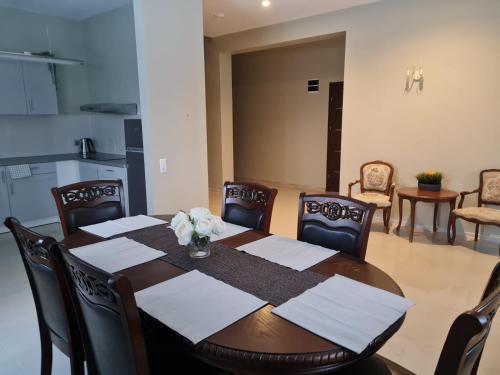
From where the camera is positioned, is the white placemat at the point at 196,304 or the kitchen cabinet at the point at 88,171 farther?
the kitchen cabinet at the point at 88,171

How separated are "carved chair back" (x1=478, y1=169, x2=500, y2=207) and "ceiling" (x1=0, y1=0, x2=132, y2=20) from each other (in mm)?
4522

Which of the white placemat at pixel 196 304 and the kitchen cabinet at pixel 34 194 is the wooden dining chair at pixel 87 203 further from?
the kitchen cabinet at pixel 34 194

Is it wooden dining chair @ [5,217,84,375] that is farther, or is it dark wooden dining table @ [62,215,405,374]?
wooden dining chair @ [5,217,84,375]

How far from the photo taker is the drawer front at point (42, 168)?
444cm

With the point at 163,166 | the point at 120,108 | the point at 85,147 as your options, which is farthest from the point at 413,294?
the point at 85,147

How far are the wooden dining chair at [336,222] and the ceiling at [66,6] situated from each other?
12.1 ft

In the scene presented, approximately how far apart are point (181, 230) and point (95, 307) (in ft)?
1.71

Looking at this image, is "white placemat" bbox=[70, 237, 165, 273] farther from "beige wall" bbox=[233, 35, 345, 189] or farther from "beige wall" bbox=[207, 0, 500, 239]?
"beige wall" bbox=[233, 35, 345, 189]

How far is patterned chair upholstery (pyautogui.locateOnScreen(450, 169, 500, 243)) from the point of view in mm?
3633

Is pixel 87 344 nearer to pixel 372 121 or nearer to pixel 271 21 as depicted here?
pixel 372 121

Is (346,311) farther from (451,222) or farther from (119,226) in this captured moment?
(451,222)

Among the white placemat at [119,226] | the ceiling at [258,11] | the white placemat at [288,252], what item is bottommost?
the white placemat at [288,252]

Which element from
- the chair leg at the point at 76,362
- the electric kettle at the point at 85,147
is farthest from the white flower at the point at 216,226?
the electric kettle at the point at 85,147

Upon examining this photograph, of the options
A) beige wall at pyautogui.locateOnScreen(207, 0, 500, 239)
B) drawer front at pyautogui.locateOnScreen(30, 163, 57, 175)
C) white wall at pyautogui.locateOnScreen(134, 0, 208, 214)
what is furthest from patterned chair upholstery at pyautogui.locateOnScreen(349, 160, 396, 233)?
drawer front at pyautogui.locateOnScreen(30, 163, 57, 175)
